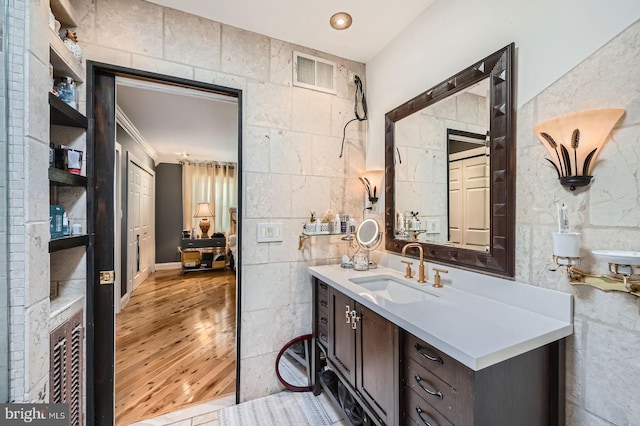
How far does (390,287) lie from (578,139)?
1.20m

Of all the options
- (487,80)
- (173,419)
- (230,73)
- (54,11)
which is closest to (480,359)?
(487,80)

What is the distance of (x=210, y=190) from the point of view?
5961 mm

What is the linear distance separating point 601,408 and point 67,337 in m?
2.29

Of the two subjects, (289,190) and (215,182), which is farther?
(215,182)

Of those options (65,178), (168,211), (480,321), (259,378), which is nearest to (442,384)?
(480,321)

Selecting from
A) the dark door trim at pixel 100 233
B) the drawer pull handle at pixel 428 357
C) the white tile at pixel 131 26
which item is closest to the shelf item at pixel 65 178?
the dark door trim at pixel 100 233

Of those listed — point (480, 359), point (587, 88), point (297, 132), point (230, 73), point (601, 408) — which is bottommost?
point (601, 408)

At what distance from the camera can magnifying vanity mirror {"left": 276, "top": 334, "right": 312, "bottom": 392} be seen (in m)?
1.93

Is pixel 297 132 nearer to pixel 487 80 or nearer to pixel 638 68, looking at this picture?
pixel 487 80

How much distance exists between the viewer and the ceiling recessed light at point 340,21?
1.69m

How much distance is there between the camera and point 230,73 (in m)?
1.81

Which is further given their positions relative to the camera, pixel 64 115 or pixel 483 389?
pixel 64 115

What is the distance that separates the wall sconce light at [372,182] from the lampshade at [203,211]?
448cm

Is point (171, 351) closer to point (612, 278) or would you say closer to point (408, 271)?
point (408, 271)
